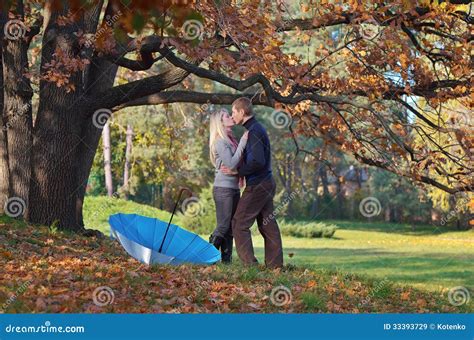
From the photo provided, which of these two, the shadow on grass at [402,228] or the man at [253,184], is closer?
the man at [253,184]

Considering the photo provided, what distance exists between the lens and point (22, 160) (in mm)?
11961

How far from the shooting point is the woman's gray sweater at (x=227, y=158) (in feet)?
30.0

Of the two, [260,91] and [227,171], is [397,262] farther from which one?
[227,171]

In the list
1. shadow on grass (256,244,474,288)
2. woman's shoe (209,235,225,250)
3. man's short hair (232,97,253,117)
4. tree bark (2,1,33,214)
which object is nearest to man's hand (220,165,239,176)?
man's short hair (232,97,253,117)

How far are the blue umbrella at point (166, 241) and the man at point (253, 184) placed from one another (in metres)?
0.48

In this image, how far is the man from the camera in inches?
358

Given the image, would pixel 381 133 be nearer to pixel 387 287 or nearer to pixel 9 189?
pixel 387 287

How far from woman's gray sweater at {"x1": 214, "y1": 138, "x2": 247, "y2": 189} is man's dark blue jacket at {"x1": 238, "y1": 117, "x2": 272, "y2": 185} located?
9cm

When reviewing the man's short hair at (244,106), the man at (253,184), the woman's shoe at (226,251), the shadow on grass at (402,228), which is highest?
the man's short hair at (244,106)

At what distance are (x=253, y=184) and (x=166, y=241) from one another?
148 centimetres

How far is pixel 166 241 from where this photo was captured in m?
9.84

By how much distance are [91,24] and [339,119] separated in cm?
427

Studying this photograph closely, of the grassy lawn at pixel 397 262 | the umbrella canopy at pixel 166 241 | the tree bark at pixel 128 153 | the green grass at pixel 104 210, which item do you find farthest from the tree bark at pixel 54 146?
the tree bark at pixel 128 153

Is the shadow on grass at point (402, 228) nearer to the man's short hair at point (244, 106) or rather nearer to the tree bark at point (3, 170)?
the tree bark at point (3, 170)
